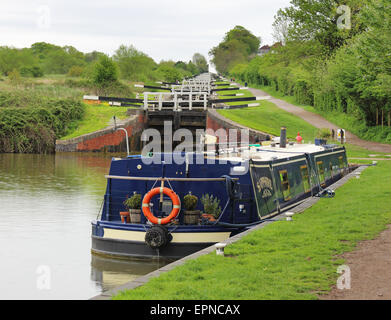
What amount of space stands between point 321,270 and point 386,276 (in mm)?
868

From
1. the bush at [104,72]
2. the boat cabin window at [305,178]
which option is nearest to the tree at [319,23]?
the bush at [104,72]

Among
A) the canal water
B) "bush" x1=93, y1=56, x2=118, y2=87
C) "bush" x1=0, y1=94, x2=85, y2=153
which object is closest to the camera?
the canal water

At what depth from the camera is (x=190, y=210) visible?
13.5 meters

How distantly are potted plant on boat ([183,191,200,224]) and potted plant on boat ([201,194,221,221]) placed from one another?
0.29 meters

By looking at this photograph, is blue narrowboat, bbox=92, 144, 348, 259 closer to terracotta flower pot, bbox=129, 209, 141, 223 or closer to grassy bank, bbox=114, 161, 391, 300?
terracotta flower pot, bbox=129, 209, 141, 223

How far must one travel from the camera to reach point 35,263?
44.7ft

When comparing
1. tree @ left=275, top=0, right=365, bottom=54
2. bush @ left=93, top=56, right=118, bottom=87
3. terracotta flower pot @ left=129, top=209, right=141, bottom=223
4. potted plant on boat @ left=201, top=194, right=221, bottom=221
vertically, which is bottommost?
terracotta flower pot @ left=129, top=209, right=141, bottom=223

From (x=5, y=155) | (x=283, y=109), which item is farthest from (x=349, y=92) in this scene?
(x=5, y=155)

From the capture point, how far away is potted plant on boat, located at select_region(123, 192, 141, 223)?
536 inches

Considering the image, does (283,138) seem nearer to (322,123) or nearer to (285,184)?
(285,184)

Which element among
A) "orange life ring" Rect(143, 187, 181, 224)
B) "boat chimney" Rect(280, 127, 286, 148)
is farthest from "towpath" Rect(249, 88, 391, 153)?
"orange life ring" Rect(143, 187, 181, 224)

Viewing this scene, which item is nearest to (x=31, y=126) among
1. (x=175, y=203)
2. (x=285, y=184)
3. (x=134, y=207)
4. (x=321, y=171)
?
(x=321, y=171)

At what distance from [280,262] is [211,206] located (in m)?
4.52

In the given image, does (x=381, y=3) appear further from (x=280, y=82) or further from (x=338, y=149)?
(x=280, y=82)
